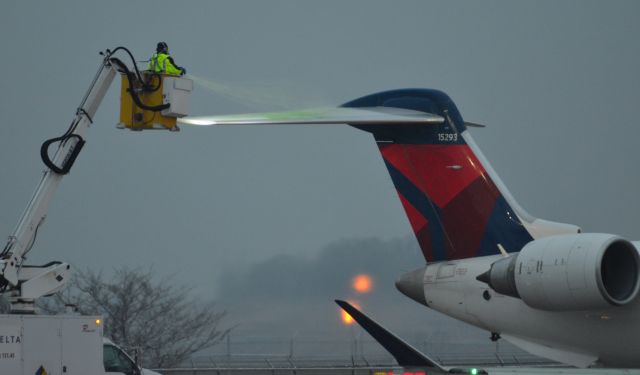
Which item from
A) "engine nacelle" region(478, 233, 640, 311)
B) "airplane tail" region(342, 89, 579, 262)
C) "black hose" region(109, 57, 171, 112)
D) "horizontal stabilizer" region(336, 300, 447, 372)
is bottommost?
"horizontal stabilizer" region(336, 300, 447, 372)

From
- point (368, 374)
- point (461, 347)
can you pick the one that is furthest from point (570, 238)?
point (368, 374)

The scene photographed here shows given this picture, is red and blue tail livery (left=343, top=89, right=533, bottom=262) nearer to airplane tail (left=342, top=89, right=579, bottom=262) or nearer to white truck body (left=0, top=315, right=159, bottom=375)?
airplane tail (left=342, top=89, right=579, bottom=262)

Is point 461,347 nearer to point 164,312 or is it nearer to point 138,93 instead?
point 164,312

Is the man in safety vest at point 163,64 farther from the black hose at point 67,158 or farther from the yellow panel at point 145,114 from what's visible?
the black hose at point 67,158

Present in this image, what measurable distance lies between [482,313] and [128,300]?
62.7 feet

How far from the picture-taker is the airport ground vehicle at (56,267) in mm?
15586

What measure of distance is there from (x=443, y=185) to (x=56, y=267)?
5.81 m

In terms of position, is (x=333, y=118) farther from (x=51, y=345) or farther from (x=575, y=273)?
(x=51, y=345)

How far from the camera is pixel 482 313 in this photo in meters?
16.9


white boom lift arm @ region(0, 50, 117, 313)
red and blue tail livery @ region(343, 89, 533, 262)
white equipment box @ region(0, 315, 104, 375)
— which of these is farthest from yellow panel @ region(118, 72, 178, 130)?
red and blue tail livery @ region(343, 89, 533, 262)

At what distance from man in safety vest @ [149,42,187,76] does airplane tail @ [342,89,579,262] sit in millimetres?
3383

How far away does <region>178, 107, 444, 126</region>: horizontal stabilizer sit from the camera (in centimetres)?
1559

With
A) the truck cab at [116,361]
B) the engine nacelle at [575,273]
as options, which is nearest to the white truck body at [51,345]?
the truck cab at [116,361]

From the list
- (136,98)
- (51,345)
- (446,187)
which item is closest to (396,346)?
(446,187)
